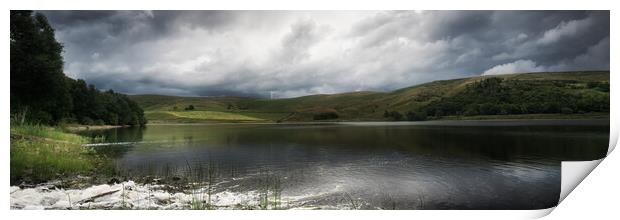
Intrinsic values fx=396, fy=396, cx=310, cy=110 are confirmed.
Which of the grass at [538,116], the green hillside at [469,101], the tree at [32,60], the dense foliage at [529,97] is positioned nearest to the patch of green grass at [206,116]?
the green hillside at [469,101]

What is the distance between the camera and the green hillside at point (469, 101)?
1474 cm

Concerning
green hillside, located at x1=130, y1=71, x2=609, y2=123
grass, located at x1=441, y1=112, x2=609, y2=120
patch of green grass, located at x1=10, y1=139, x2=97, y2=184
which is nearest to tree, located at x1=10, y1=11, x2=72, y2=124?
patch of green grass, located at x1=10, y1=139, x2=97, y2=184

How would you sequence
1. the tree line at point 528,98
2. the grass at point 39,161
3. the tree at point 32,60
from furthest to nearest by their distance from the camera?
the tree line at point 528,98 < the tree at point 32,60 < the grass at point 39,161

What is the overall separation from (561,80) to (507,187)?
9.08 meters

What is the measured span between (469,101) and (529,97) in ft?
10.8

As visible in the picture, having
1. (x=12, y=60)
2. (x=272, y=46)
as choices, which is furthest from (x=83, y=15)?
(x=272, y=46)

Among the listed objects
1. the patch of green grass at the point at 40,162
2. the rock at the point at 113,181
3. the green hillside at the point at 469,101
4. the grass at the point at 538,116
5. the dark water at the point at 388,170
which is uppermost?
the green hillside at the point at 469,101

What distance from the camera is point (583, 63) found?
11398 millimetres

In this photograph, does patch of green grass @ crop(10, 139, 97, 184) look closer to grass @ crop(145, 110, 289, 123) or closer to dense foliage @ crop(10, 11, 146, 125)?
dense foliage @ crop(10, 11, 146, 125)

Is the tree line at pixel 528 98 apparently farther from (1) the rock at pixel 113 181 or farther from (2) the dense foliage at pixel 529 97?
(1) the rock at pixel 113 181

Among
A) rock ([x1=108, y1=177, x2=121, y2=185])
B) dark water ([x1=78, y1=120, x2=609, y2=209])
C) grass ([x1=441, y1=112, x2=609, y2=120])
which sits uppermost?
grass ([x1=441, y1=112, x2=609, y2=120])

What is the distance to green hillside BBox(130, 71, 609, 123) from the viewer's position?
48.4ft

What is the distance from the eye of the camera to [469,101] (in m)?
21.9

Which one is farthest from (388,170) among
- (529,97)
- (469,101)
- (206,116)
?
(469,101)
